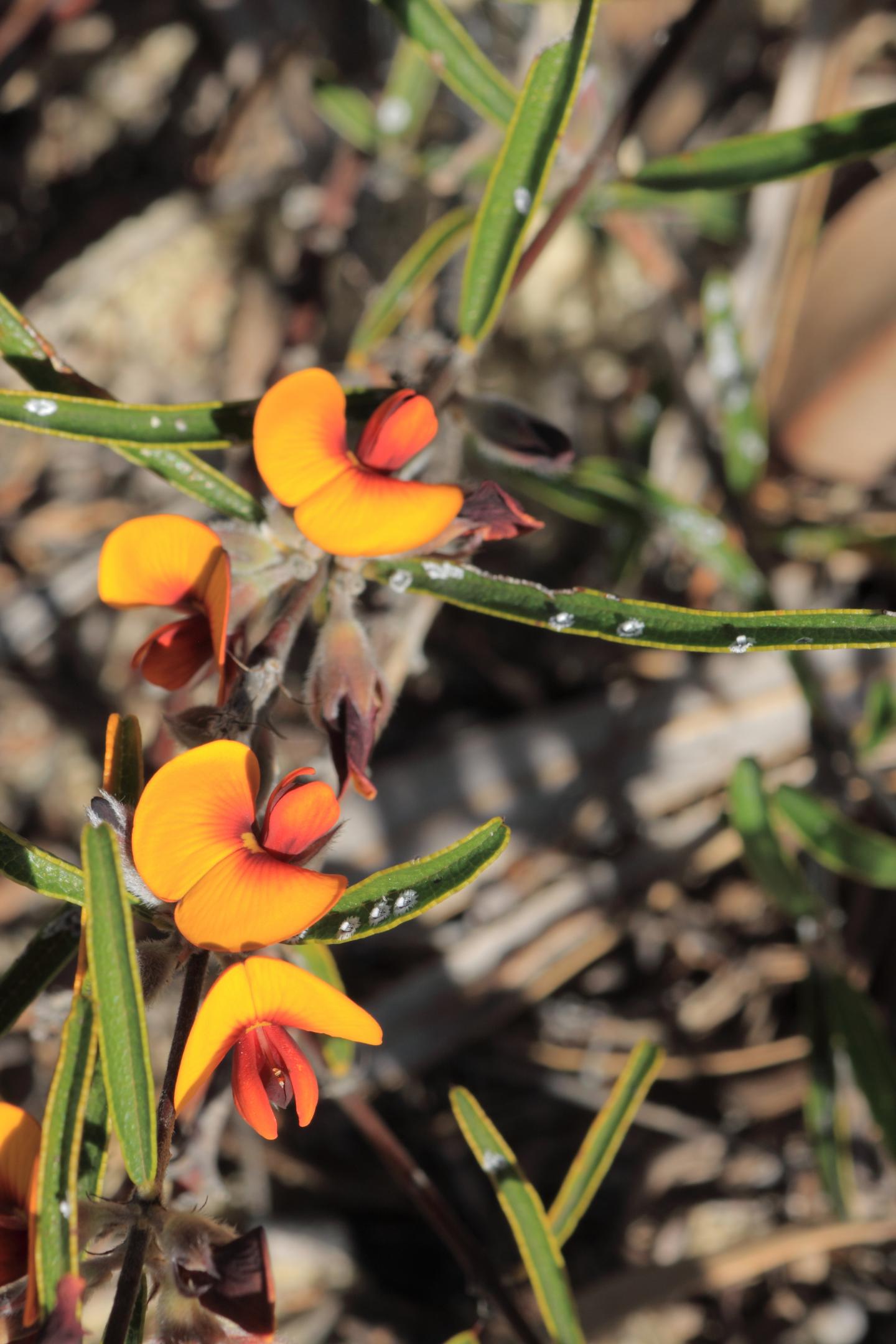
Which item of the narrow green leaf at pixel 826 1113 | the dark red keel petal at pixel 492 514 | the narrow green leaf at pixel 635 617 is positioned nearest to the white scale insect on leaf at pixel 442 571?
the narrow green leaf at pixel 635 617

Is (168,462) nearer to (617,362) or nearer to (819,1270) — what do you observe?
(617,362)

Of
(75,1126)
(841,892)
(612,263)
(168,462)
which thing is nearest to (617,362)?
(612,263)

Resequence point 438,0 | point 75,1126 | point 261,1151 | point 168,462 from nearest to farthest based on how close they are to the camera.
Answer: point 75,1126, point 168,462, point 438,0, point 261,1151

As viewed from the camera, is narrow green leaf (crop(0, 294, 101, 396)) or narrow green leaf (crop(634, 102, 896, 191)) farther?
narrow green leaf (crop(634, 102, 896, 191))

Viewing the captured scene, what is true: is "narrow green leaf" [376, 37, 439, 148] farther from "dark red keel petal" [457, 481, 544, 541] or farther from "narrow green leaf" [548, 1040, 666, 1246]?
"narrow green leaf" [548, 1040, 666, 1246]

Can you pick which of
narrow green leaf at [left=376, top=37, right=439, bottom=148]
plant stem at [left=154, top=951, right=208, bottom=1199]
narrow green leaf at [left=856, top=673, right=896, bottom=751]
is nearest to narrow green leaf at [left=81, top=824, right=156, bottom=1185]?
plant stem at [left=154, top=951, right=208, bottom=1199]

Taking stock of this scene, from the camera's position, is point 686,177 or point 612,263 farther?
point 612,263

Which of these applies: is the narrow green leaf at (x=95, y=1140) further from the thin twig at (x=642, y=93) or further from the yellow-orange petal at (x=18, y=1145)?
the thin twig at (x=642, y=93)
